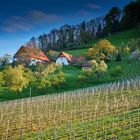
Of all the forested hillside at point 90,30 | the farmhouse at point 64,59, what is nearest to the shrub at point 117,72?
the farmhouse at point 64,59

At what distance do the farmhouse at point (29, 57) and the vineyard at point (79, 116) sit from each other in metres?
47.1

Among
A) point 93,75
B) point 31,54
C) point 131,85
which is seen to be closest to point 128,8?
point 31,54

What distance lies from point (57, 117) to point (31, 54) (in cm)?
6325

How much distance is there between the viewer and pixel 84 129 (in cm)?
2381

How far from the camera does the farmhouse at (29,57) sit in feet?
283

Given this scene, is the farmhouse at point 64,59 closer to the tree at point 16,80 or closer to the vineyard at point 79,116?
the tree at point 16,80

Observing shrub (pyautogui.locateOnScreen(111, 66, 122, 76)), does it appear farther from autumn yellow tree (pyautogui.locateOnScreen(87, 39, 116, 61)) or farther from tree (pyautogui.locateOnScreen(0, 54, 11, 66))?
tree (pyautogui.locateOnScreen(0, 54, 11, 66))

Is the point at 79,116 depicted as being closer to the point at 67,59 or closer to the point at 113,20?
the point at 67,59

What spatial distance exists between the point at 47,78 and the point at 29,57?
25.3 m

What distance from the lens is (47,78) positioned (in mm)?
63719

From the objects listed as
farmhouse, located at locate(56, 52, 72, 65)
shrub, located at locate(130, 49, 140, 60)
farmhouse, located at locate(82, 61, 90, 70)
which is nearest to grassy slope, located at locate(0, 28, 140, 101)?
farmhouse, located at locate(82, 61, 90, 70)

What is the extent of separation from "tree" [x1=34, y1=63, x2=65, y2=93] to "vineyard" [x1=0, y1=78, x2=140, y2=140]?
20530 millimetres

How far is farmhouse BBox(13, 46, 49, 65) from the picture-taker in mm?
86125

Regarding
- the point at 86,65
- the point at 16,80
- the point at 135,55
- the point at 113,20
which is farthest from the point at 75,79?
the point at 113,20
